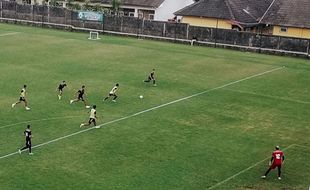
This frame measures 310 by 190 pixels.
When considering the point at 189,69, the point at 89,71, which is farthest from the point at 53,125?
the point at 189,69

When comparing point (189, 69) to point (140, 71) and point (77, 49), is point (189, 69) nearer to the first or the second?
point (140, 71)

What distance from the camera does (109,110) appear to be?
33.0 metres

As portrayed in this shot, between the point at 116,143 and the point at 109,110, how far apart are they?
610cm

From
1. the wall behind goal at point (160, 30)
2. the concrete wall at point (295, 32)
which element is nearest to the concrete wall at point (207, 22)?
the wall behind goal at point (160, 30)

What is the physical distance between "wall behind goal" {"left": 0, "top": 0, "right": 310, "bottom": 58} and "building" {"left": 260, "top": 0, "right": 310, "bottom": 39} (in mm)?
5403

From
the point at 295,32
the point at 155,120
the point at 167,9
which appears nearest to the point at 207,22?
the point at 295,32

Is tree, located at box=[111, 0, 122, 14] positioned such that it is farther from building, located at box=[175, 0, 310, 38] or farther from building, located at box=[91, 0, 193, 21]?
building, located at box=[175, 0, 310, 38]

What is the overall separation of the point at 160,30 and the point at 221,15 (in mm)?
7708

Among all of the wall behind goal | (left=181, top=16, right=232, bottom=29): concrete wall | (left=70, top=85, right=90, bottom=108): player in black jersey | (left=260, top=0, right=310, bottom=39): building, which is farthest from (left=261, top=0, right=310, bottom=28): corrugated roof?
(left=70, top=85, right=90, bottom=108): player in black jersey

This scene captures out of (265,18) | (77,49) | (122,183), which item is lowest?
(122,183)

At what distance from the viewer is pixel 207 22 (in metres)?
66.2

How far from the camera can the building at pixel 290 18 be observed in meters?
61.3

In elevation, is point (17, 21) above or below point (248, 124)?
above

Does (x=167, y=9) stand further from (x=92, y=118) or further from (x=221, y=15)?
(x=92, y=118)
